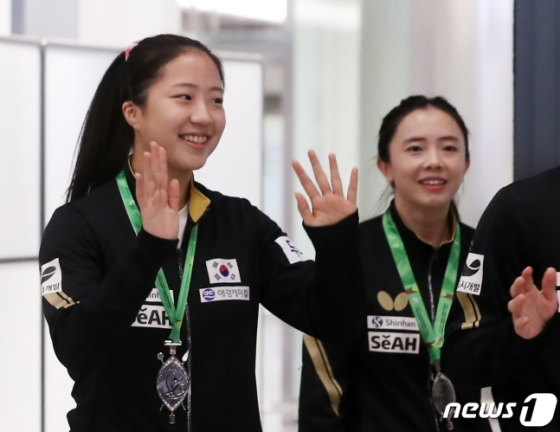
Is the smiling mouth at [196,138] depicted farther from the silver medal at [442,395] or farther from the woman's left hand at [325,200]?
the silver medal at [442,395]

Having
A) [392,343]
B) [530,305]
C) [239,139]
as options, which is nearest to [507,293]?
[530,305]

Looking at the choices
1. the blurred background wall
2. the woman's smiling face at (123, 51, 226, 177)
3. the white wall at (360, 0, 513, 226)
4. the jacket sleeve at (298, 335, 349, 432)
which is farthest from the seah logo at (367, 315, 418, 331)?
the white wall at (360, 0, 513, 226)

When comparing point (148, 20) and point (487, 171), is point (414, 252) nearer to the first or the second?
point (487, 171)

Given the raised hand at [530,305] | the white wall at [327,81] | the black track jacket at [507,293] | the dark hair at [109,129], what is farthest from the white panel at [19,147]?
the white wall at [327,81]

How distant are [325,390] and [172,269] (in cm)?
62

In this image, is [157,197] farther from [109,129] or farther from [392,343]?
[392,343]

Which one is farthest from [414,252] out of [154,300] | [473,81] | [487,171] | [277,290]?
[473,81]

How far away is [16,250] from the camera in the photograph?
328 centimetres

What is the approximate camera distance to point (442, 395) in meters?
2.18

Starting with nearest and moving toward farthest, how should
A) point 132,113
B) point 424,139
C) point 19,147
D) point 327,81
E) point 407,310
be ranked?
point 132,113
point 407,310
point 424,139
point 19,147
point 327,81

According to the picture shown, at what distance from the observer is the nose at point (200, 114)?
185 cm

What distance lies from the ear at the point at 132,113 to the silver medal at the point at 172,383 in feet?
1.68

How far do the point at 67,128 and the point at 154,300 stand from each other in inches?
68.2

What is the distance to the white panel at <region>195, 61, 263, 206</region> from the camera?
3.65 metres
